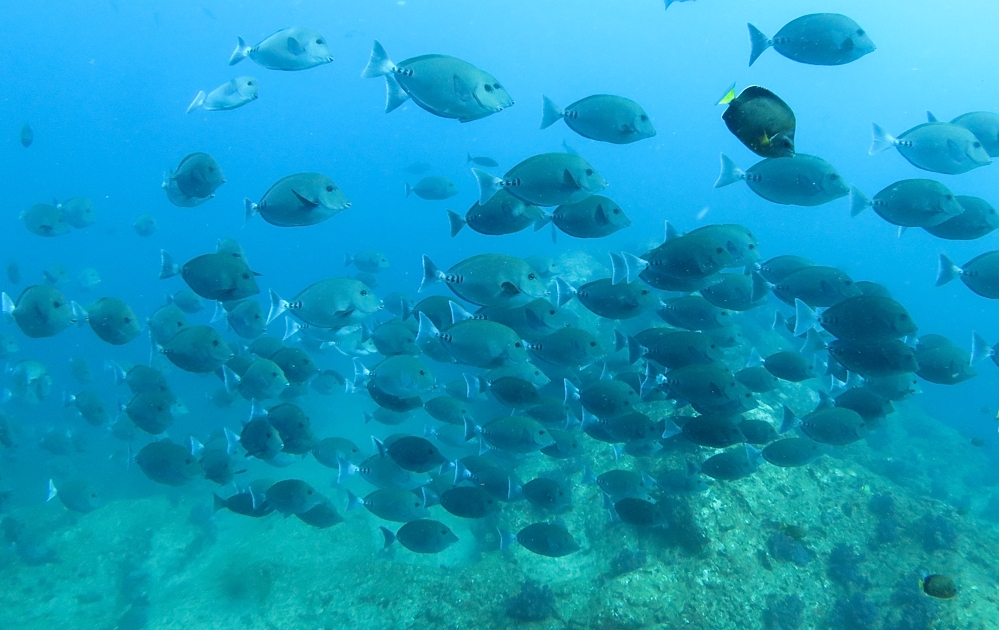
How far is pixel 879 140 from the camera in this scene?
187 inches

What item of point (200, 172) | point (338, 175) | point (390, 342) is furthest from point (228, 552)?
point (338, 175)

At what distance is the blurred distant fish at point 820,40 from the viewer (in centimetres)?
424

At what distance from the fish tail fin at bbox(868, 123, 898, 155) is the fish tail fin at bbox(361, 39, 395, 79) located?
177 inches

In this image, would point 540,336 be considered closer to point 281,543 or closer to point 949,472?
point 281,543

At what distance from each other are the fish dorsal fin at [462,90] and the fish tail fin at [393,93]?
452 millimetres

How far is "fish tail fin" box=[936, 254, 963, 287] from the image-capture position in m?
4.79

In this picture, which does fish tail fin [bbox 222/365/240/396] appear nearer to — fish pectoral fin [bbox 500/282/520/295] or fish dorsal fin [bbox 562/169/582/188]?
fish pectoral fin [bbox 500/282/520/295]

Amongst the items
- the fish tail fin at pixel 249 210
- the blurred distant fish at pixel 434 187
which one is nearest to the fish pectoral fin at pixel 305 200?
the fish tail fin at pixel 249 210

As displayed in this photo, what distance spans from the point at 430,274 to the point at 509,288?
0.80 m

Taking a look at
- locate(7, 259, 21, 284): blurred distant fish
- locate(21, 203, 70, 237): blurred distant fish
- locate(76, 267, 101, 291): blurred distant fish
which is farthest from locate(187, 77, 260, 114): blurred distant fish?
locate(76, 267, 101, 291): blurred distant fish

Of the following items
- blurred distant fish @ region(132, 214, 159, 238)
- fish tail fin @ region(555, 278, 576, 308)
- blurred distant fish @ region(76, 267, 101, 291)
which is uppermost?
fish tail fin @ region(555, 278, 576, 308)

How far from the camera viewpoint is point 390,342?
5.98 metres

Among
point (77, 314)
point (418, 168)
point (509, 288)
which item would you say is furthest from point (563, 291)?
point (418, 168)

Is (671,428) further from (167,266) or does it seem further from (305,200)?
(167,266)
